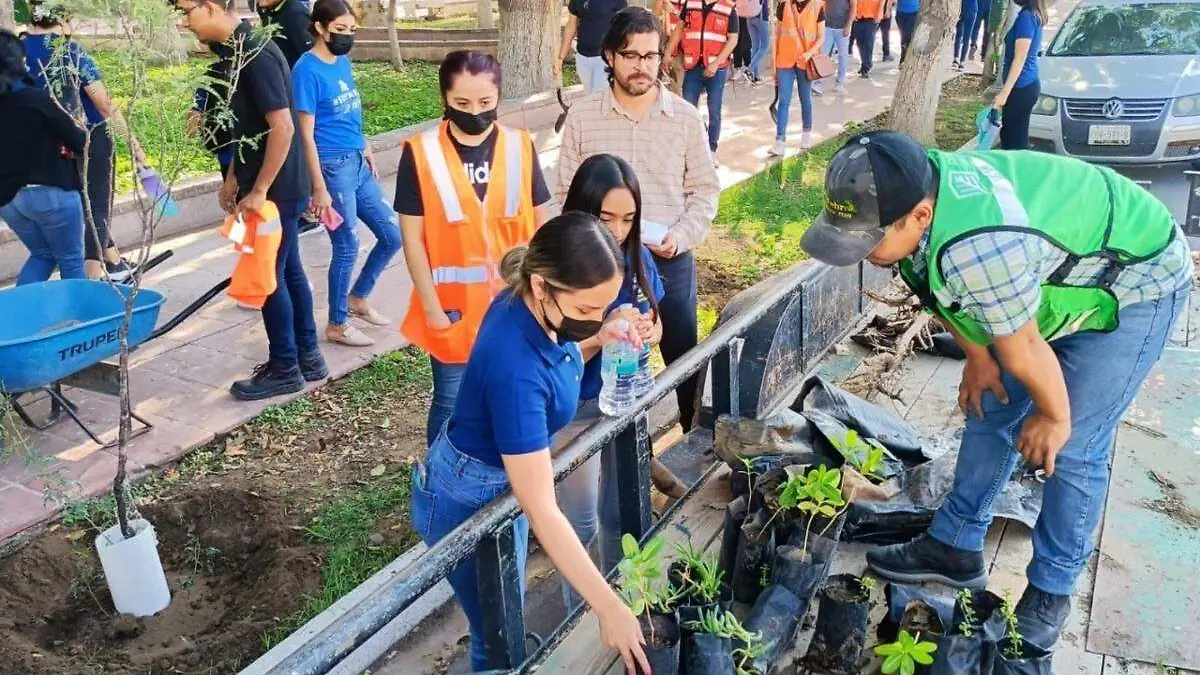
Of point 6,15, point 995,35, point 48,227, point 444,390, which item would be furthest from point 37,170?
point 995,35

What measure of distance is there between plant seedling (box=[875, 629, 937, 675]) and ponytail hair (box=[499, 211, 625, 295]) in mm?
1200

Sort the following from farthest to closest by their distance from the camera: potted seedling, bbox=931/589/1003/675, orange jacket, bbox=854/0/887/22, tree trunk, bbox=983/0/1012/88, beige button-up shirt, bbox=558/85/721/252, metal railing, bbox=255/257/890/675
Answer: tree trunk, bbox=983/0/1012/88 → orange jacket, bbox=854/0/887/22 → beige button-up shirt, bbox=558/85/721/252 → potted seedling, bbox=931/589/1003/675 → metal railing, bbox=255/257/890/675

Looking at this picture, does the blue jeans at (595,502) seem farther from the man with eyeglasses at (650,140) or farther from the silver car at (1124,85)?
the silver car at (1124,85)

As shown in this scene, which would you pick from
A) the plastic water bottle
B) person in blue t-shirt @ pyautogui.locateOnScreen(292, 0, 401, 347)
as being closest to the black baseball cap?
the plastic water bottle

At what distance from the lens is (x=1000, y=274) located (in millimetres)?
2246

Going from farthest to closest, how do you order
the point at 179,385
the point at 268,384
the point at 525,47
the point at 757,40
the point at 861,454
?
the point at 757,40
the point at 525,47
the point at 179,385
the point at 268,384
the point at 861,454

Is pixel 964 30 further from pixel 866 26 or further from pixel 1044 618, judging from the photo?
pixel 1044 618

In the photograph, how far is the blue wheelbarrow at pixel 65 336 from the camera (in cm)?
402

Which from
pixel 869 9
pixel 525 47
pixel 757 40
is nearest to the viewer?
pixel 525 47

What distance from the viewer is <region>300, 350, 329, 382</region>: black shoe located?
17.4 ft

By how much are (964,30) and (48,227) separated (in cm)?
1600

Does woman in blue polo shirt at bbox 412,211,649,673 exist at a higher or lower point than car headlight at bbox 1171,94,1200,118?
higher

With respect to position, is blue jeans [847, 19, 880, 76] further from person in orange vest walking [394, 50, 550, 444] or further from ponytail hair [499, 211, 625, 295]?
ponytail hair [499, 211, 625, 295]

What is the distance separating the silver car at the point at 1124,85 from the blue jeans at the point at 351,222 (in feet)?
24.5
